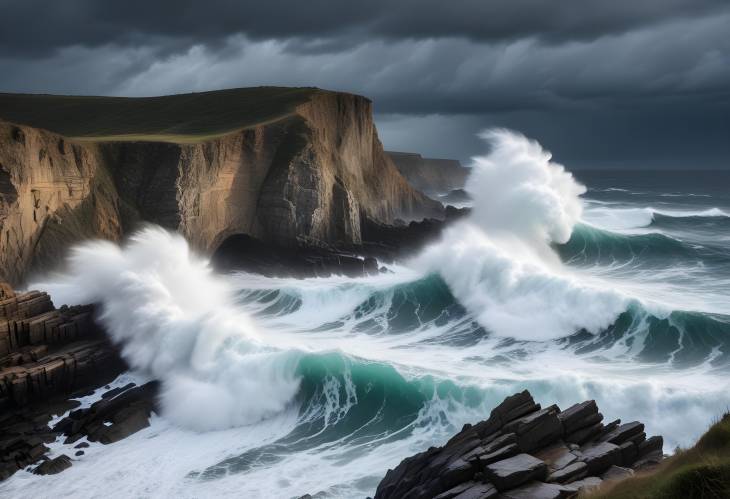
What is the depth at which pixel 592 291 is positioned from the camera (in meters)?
20.2

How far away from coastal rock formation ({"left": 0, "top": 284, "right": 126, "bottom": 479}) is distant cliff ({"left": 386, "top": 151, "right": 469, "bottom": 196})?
71273mm

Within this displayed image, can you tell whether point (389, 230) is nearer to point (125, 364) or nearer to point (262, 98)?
point (262, 98)

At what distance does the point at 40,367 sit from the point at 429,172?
3180 inches

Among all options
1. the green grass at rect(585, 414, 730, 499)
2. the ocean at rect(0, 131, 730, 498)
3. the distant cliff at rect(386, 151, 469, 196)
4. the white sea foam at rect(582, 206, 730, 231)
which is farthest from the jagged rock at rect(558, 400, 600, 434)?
the distant cliff at rect(386, 151, 469, 196)

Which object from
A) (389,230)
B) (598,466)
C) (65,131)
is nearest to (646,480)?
(598,466)

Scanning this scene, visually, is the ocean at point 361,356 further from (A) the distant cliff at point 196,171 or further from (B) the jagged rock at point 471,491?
(B) the jagged rock at point 471,491

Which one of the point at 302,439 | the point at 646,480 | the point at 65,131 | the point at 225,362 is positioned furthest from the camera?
the point at 65,131

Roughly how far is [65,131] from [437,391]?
32007mm

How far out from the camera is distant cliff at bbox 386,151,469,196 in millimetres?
88106

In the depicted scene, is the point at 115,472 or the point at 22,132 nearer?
the point at 115,472

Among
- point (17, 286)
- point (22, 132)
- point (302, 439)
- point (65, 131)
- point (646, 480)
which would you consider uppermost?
point (65, 131)

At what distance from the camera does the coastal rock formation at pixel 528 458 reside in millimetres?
7297

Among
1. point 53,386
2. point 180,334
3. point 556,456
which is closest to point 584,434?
point 556,456

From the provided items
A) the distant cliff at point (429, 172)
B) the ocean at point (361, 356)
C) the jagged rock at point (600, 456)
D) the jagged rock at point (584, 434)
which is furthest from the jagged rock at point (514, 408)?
the distant cliff at point (429, 172)
